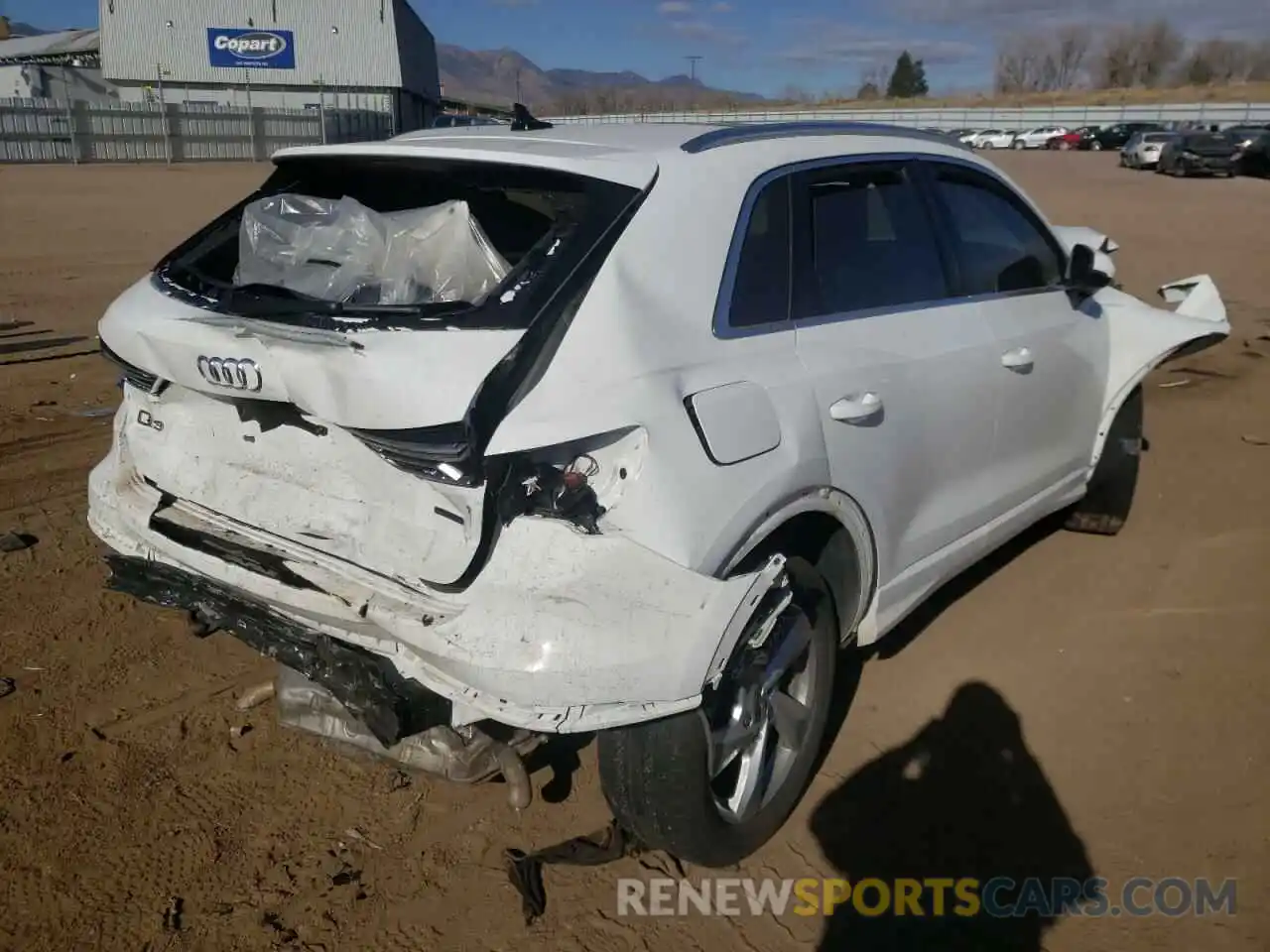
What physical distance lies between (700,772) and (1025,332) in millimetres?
2148

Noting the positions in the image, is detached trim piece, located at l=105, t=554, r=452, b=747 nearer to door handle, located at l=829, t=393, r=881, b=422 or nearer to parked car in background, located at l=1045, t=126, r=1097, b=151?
door handle, located at l=829, t=393, r=881, b=422

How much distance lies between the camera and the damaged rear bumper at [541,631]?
215 centimetres

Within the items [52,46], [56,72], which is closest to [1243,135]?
[56,72]

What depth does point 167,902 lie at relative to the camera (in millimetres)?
2564

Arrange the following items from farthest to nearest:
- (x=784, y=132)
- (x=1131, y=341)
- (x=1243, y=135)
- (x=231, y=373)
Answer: (x=1243, y=135) < (x=1131, y=341) < (x=784, y=132) < (x=231, y=373)

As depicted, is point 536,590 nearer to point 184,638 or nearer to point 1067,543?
point 184,638

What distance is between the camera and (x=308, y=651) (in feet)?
8.03

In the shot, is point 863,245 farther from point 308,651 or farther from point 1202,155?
point 1202,155

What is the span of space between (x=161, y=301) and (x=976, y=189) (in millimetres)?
2831

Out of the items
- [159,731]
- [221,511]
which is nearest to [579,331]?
[221,511]

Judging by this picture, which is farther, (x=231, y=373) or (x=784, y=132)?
(x=784, y=132)

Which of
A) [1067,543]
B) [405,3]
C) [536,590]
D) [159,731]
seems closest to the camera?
[536,590]

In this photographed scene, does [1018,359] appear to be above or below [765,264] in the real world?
below

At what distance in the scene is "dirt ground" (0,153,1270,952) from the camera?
101 inches
